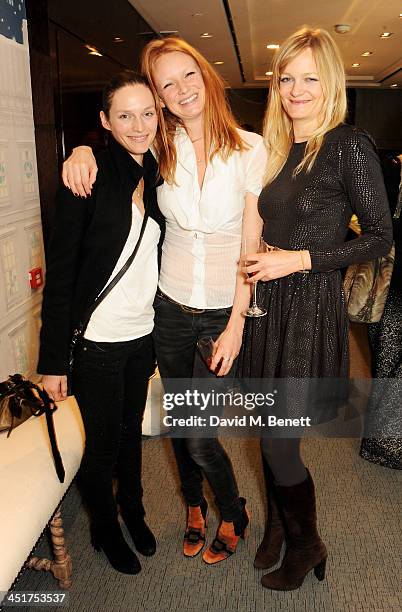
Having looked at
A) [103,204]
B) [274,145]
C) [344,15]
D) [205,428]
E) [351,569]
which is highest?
[344,15]

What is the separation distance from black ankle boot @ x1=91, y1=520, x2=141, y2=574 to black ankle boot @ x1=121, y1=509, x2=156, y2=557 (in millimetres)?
77

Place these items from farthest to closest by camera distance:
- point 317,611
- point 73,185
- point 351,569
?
point 351,569 < point 317,611 < point 73,185

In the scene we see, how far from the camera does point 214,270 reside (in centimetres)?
171

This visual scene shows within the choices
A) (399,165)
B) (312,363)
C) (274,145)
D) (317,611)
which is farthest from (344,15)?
(317,611)

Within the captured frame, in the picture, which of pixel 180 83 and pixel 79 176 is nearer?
pixel 79 176

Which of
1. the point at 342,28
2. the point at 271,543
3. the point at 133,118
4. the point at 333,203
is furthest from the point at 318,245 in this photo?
the point at 342,28

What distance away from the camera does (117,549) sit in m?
1.92

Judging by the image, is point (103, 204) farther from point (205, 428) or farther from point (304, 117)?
point (205, 428)

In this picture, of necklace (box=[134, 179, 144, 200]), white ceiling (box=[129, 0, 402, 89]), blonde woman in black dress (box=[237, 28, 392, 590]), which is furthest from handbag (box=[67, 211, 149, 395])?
white ceiling (box=[129, 0, 402, 89])

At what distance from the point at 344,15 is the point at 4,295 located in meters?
5.48

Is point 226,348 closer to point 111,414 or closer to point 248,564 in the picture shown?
point 111,414

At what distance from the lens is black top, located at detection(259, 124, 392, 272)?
147 centimetres

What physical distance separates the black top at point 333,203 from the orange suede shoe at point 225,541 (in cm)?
103

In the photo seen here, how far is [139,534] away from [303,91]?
1.62m
